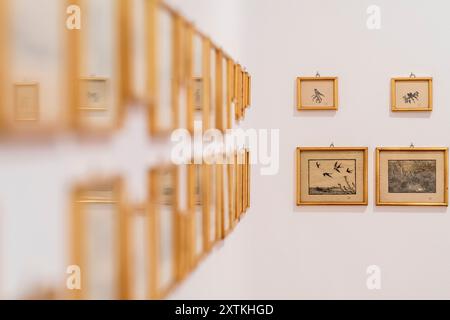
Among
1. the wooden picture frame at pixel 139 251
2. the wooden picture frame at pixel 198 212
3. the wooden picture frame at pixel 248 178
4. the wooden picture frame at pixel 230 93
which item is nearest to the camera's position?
the wooden picture frame at pixel 139 251

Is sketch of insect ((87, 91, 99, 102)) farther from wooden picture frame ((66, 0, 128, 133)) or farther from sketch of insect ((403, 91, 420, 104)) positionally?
sketch of insect ((403, 91, 420, 104))

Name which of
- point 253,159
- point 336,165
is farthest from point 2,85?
point 336,165

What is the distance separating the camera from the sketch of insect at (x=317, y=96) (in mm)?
966

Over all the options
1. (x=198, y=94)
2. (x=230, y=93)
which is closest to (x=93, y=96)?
(x=198, y=94)

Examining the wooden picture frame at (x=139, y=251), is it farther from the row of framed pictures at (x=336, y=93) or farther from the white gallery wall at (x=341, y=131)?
the row of framed pictures at (x=336, y=93)

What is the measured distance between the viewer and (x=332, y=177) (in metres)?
1.01

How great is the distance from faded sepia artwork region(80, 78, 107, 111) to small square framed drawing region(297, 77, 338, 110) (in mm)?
662

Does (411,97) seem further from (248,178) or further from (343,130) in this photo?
(248,178)

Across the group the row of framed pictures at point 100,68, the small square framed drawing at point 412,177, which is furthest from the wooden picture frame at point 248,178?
the row of framed pictures at point 100,68

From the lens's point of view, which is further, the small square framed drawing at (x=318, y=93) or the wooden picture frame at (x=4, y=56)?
the small square framed drawing at (x=318, y=93)

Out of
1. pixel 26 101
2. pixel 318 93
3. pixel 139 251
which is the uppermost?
pixel 318 93

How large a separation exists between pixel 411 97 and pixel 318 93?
186 millimetres

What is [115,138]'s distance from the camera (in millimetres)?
359
